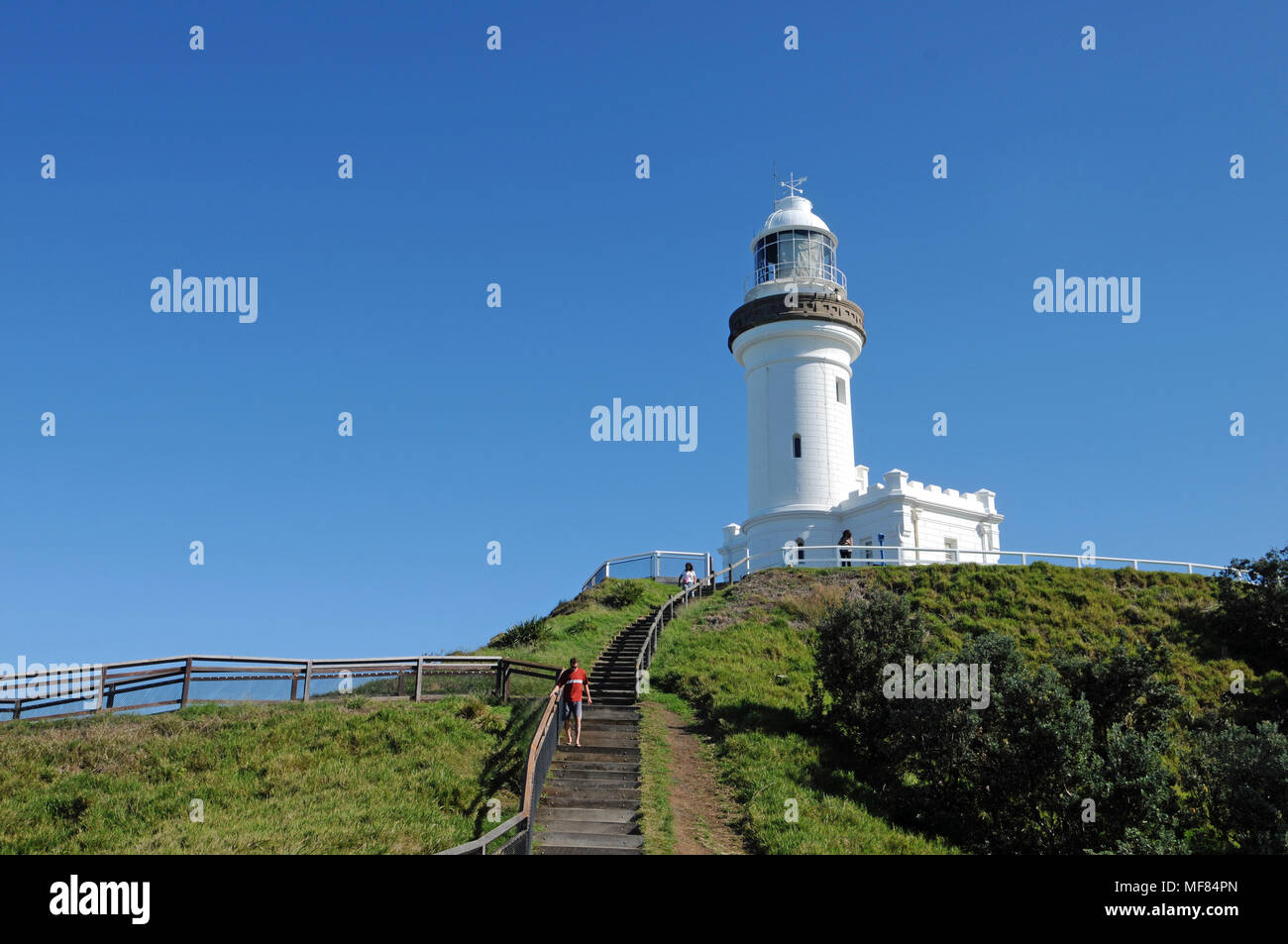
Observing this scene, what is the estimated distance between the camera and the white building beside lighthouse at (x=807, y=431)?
39.2m

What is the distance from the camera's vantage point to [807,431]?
41406mm

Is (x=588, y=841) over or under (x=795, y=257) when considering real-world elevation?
under

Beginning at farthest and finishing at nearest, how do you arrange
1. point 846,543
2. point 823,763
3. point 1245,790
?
point 846,543
point 823,763
point 1245,790

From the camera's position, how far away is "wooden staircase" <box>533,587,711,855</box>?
45.9 ft

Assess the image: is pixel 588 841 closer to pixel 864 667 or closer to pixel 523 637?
pixel 864 667

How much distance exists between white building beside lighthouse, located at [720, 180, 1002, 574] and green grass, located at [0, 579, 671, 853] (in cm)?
2034

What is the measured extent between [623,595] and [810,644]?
1097 centimetres

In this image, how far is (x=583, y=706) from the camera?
2170 centimetres

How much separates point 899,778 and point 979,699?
2121 mm

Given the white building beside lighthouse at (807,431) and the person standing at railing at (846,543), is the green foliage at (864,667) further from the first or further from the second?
the white building beside lighthouse at (807,431)

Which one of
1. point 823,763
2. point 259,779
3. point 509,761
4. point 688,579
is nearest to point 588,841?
point 509,761
